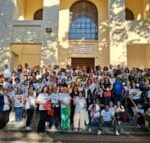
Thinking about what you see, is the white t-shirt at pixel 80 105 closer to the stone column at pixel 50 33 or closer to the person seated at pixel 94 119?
the person seated at pixel 94 119

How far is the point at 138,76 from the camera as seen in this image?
672 inches

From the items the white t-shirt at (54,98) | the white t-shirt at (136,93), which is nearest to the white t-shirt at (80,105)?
the white t-shirt at (54,98)

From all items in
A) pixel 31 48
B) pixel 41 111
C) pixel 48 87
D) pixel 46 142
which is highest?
pixel 31 48

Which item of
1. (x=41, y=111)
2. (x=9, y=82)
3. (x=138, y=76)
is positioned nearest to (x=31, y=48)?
(x=9, y=82)

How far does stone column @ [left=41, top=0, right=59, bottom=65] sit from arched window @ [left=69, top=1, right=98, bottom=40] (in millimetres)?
2026

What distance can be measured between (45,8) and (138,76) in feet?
28.6

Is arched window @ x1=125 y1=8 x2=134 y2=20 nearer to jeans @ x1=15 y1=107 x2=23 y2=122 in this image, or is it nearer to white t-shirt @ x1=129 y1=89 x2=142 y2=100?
white t-shirt @ x1=129 y1=89 x2=142 y2=100

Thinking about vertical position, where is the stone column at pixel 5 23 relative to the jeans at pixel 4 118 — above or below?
above

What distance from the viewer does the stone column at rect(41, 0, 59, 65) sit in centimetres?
2244

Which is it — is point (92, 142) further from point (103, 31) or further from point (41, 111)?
point (103, 31)

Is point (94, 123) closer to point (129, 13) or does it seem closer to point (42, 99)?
point (42, 99)

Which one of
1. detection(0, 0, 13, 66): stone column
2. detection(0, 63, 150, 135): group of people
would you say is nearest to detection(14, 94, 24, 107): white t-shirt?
detection(0, 63, 150, 135): group of people

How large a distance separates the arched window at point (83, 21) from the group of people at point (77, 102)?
332 inches

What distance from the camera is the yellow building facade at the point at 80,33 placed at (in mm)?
22609
